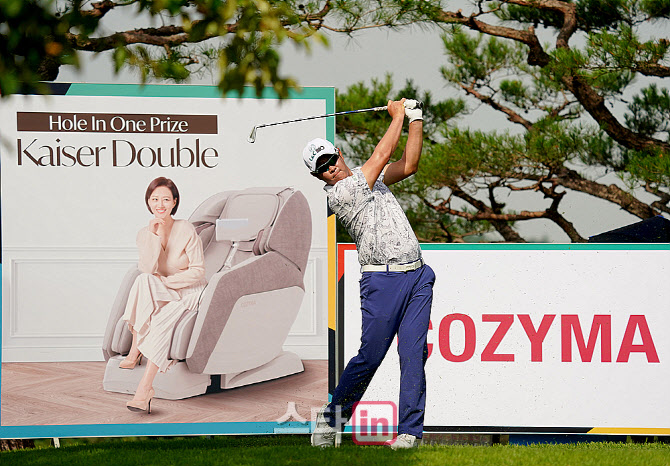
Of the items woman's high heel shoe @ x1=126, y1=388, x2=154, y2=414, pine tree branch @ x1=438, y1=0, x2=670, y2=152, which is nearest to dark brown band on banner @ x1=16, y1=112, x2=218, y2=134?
woman's high heel shoe @ x1=126, y1=388, x2=154, y2=414

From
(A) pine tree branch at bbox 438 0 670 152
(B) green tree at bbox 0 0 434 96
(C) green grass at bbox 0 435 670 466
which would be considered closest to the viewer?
(B) green tree at bbox 0 0 434 96

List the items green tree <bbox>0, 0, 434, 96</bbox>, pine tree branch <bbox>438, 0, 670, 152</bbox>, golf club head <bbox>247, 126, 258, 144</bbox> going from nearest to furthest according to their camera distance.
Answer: green tree <bbox>0, 0, 434, 96</bbox> → golf club head <bbox>247, 126, 258, 144</bbox> → pine tree branch <bbox>438, 0, 670, 152</bbox>

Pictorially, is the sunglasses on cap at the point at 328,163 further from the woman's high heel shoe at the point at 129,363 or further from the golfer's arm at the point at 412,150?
the woman's high heel shoe at the point at 129,363

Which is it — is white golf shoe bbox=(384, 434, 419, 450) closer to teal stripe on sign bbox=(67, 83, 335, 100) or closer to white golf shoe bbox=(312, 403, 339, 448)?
white golf shoe bbox=(312, 403, 339, 448)

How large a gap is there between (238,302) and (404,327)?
1392mm

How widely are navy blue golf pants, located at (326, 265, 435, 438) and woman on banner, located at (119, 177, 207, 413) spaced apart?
1439 millimetres

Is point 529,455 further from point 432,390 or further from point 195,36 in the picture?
point 195,36

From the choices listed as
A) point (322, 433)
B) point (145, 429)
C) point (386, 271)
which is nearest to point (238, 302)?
point (145, 429)

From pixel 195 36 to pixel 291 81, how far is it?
1.02ft

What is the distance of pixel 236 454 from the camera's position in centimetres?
437

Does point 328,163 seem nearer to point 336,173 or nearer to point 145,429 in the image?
point 336,173

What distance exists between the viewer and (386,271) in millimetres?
4359

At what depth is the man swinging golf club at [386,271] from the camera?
14.2 feet

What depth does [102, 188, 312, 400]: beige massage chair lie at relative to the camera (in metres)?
5.30
